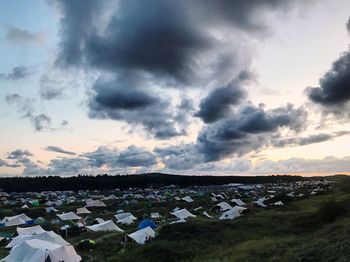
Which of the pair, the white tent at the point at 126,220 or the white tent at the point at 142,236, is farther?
the white tent at the point at 126,220

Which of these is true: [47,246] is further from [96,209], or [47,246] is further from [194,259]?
[96,209]

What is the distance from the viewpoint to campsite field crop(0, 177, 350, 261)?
1372 inches

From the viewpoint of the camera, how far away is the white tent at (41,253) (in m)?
38.1

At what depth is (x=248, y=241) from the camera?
4400 centimetres

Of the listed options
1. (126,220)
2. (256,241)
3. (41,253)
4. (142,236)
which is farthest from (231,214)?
(41,253)


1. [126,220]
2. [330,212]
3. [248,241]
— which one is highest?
[330,212]

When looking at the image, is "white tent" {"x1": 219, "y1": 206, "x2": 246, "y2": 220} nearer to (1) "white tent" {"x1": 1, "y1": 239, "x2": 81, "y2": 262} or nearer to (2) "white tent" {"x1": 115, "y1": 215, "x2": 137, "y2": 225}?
(2) "white tent" {"x1": 115, "y1": 215, "x2": 137, "y2": 225}

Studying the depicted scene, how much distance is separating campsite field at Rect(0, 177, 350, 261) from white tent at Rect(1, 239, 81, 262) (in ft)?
12.4

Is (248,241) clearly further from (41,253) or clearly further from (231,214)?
(231,214)

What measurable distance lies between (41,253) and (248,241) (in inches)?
842

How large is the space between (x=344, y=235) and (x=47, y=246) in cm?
2838

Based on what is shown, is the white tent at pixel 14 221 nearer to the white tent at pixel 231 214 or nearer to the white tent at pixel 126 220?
the white tent at pixel 126 220

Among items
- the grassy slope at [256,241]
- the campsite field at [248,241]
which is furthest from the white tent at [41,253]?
the grassy slope at [256,241]

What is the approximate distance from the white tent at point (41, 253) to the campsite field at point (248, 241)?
3784 mm
